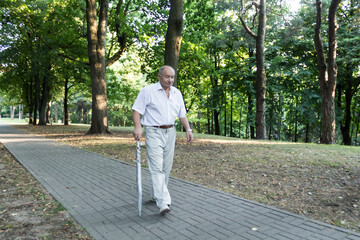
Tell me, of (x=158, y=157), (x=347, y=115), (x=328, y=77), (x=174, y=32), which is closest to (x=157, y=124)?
(x=158, y=157)

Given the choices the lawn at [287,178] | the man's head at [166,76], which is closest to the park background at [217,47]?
the lawn at [287,178]

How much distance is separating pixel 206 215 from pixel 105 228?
4.67 feet

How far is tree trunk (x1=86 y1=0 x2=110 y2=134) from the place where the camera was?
52.2 feet

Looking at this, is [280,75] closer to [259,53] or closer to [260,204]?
[259,53]

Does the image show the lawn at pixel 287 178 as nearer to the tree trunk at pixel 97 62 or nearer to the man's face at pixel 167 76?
the man's face at pixel 167 76

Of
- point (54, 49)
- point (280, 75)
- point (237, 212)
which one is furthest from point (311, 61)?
point (237, 212)

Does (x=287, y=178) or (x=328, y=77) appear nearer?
(x=287, y=178)

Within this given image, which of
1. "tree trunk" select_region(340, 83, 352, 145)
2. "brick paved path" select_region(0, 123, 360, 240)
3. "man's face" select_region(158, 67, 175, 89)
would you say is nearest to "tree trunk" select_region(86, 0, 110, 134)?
"brick paved path" select_region(0, 123, 360, 240)

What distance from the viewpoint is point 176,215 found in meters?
3.98

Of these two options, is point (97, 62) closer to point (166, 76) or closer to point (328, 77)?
point (328, 77)

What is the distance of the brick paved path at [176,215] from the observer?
132 inches

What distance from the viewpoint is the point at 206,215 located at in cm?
398

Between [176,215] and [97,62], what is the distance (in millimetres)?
13778

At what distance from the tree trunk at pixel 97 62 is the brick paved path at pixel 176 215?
1005 centimetres
